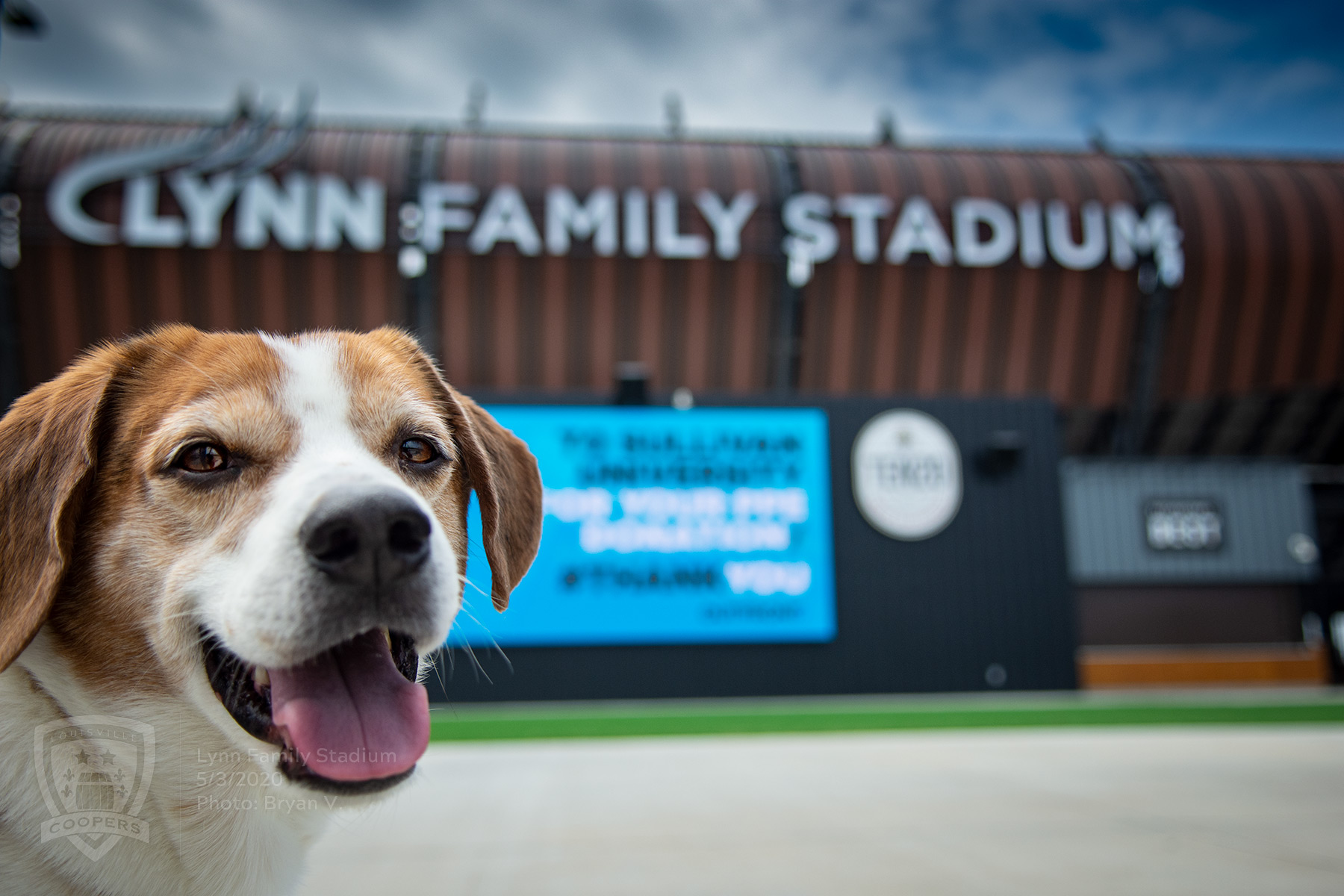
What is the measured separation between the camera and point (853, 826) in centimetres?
343

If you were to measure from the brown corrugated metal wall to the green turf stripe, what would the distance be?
5.84 m

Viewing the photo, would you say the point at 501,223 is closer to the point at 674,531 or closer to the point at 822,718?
the point at 674,531

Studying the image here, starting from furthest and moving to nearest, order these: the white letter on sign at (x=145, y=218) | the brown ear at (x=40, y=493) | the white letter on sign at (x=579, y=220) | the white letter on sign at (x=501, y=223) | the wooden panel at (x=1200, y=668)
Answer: the wooden panel at (x=1200, y=668)
the white letter on sign at (x=579, y=220)
the white letter on sign at (x=501, y=223)
the white letter on sign at (x=145, y=218)
the brown ear at (x=40, y=493)

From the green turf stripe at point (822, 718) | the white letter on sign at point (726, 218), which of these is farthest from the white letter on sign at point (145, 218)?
the green turf stripe at point (822, 718)

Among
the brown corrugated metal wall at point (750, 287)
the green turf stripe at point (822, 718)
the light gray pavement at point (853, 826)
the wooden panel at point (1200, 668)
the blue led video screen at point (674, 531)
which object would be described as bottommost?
the wooden panel at point (1200, 668)

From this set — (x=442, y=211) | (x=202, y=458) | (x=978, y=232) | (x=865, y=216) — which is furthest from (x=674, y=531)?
(x=978, y=232)

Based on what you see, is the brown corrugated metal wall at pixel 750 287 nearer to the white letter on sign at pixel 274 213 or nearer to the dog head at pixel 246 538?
the white letter on sign at pixel 274 213

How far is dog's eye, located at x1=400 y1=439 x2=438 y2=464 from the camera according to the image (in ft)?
4.51

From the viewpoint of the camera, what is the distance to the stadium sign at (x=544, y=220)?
10.2 m

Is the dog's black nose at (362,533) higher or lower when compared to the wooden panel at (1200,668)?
higher

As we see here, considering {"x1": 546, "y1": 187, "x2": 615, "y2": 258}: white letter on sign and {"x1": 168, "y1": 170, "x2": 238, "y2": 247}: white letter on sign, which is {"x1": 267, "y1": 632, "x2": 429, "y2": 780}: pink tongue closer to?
{"x1": 546, "y1": 187, "x2": 615, "y2": 258}: white letter on sign

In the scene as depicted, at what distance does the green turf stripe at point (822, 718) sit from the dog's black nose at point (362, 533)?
5.64 meters

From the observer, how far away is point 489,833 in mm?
3334

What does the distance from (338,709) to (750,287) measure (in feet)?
35.8
